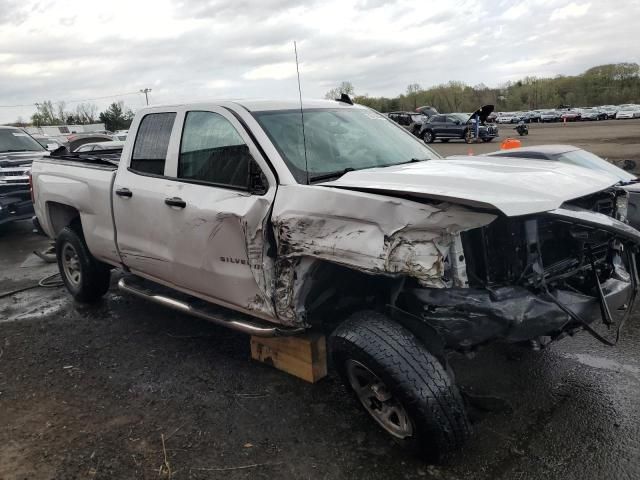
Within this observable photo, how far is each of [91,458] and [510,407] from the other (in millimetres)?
2445

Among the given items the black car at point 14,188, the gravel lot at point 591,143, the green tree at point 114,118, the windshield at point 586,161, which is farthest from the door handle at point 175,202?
the green tree at point 114,118

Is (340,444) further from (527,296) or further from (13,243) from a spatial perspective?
(13,243)

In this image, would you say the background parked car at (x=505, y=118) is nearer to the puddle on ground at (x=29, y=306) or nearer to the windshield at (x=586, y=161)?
the windshield at (x=586, y=161)

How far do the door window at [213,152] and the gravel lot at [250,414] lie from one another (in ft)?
4.61

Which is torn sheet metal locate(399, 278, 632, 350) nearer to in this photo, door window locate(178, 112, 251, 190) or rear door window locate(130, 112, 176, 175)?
door window locate(178, 112, 251, 190)

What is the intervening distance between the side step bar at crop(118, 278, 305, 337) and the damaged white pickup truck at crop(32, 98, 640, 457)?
0.06ft

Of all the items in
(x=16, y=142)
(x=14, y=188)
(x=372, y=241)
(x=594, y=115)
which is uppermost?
(x=594, y=115)

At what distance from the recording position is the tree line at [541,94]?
302 feet

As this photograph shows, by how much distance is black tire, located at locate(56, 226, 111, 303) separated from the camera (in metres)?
5.23

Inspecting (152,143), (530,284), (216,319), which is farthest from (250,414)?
(152,143)

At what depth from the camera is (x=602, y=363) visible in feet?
12.8

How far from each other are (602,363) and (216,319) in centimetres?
272

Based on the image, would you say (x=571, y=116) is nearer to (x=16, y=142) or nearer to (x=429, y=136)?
(x=429, y=136)

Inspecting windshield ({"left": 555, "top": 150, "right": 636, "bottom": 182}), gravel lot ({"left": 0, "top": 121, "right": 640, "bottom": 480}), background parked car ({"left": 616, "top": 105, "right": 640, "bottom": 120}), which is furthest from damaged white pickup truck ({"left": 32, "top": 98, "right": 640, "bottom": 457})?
background parked car ({"left": 616, "top": 105, "right": 640, "bottom": 120})
